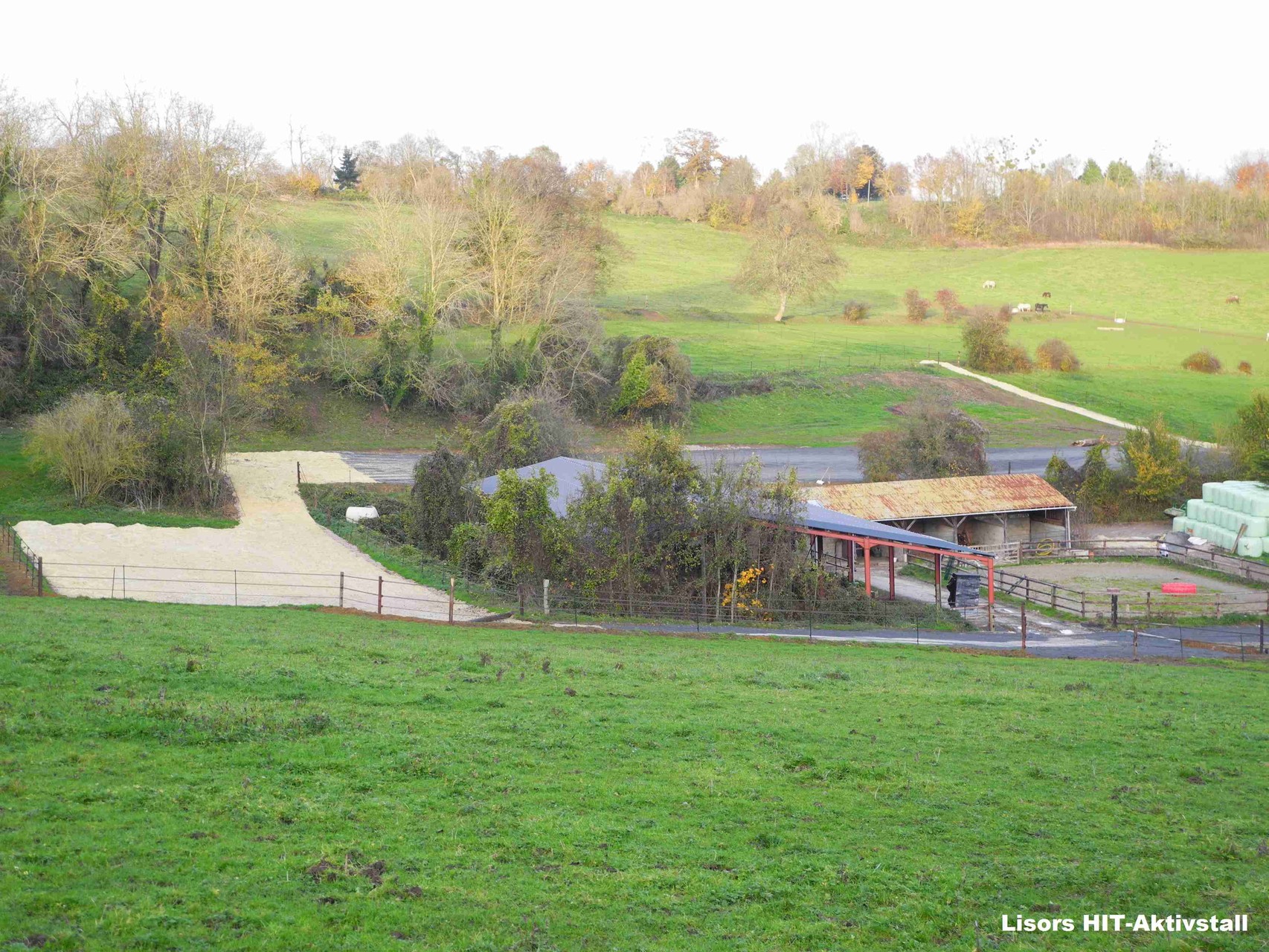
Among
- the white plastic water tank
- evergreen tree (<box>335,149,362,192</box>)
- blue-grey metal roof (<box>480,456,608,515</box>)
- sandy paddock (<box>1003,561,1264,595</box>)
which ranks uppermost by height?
evergreen tree (<box>335,149,362,192</box>)

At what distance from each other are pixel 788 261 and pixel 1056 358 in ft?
78.9

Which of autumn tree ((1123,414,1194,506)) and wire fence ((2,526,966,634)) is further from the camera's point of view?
autumn tree ((1123,414,1194,506))

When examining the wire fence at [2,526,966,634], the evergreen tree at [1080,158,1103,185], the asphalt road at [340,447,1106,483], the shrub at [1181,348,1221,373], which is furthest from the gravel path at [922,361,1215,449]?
the evergreen tree at [1080,158,1103,185]

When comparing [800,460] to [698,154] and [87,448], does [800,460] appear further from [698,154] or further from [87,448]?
[698,154]

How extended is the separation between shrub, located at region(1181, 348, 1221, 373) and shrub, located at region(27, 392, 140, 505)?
71923mm

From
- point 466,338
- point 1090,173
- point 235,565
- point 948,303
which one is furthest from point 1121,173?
point 235,565

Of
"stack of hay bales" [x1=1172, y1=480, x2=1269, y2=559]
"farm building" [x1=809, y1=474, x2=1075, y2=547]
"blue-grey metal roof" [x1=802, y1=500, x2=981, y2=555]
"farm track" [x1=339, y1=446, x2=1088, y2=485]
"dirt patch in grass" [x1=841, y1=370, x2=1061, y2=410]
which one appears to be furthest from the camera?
"dirt patch in grass" [x1=841, y1=370, x2=1061, y2=410]

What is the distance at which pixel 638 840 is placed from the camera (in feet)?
33.0

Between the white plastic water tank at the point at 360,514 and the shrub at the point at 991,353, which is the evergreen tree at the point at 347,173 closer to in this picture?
the shrub at the point at 991,353

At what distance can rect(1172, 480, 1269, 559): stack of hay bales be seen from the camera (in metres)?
41.3

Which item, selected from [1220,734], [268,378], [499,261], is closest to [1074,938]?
[1220,734]

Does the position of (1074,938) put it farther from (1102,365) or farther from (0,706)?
(1102,365)

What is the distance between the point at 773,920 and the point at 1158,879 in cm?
373

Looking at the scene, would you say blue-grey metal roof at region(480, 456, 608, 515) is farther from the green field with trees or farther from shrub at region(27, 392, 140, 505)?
shrub at region(27, 392, 140, 505)
